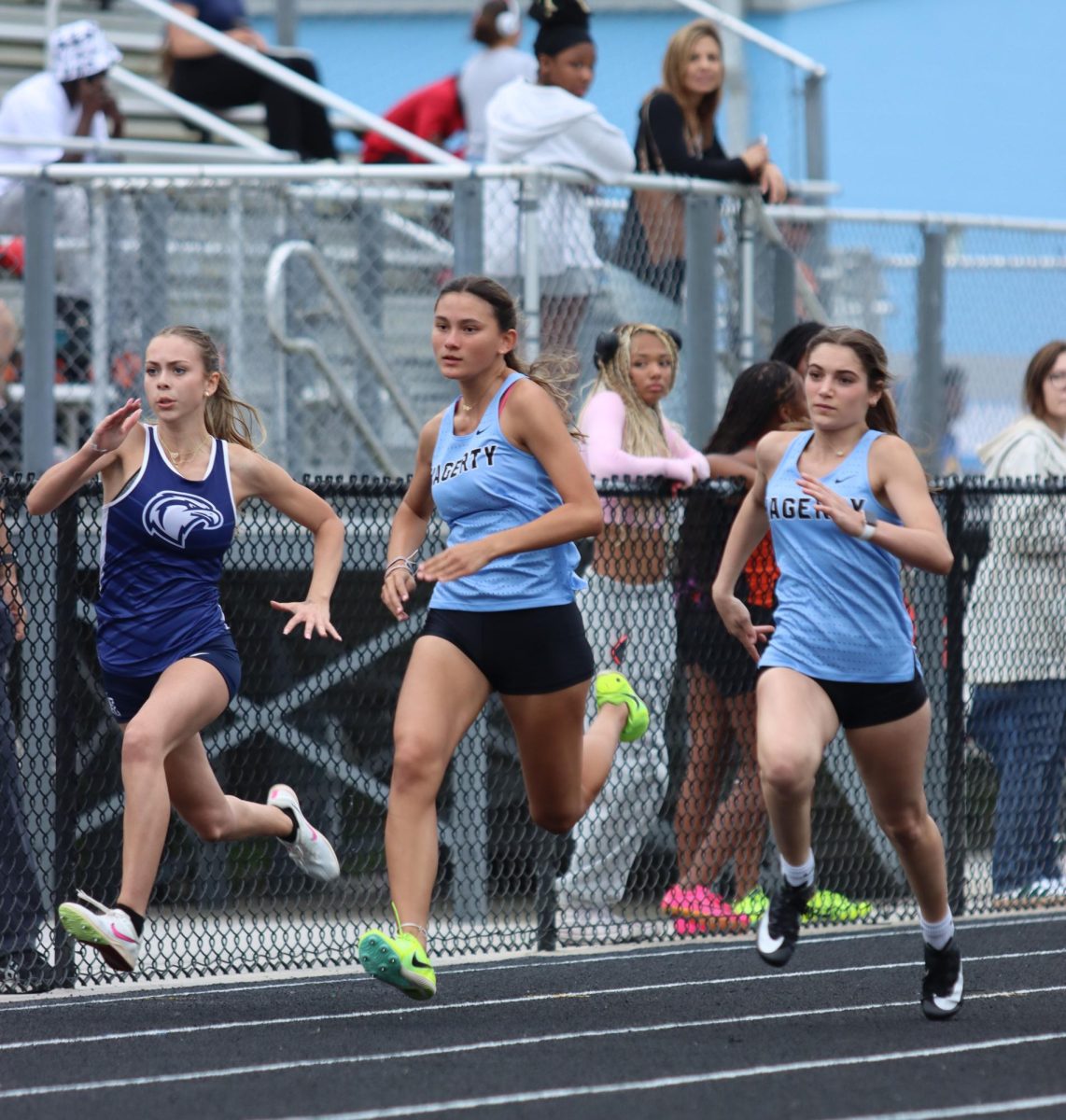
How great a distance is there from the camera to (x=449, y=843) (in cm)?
885

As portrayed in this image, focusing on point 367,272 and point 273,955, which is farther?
point 367,272

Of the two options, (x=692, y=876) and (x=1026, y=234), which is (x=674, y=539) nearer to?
(x=692, y=876)

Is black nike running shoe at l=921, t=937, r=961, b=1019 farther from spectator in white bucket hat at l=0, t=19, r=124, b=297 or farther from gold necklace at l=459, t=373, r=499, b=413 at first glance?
spectator in white bucket hat at l=0, t=19, r=124, b=297

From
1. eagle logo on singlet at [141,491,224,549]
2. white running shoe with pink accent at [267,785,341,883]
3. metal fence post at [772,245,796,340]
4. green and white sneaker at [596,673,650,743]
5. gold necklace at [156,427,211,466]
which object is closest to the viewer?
eagle logo on singlet at [141,491,224,549]

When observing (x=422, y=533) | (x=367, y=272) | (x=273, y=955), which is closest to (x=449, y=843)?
(x=273, y=955)

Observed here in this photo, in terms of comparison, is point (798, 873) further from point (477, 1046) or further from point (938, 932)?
point (477, 1046)

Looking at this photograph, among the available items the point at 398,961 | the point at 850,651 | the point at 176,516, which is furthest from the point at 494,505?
the point at 398,961

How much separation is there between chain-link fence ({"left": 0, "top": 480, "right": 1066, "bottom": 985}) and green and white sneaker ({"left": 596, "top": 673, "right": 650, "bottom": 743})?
43cm

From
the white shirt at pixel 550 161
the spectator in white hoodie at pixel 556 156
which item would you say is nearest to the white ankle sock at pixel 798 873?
the spectator in white hoodie at pixel 556 156

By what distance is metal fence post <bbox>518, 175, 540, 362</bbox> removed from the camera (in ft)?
30.6

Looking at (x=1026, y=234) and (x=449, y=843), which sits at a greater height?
(x=1026, y=234)

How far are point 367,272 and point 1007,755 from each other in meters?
3.61

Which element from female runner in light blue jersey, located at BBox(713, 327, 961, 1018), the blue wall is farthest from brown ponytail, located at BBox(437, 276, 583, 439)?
the blue wall

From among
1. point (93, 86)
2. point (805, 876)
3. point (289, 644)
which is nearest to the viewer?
point (805, 876)
